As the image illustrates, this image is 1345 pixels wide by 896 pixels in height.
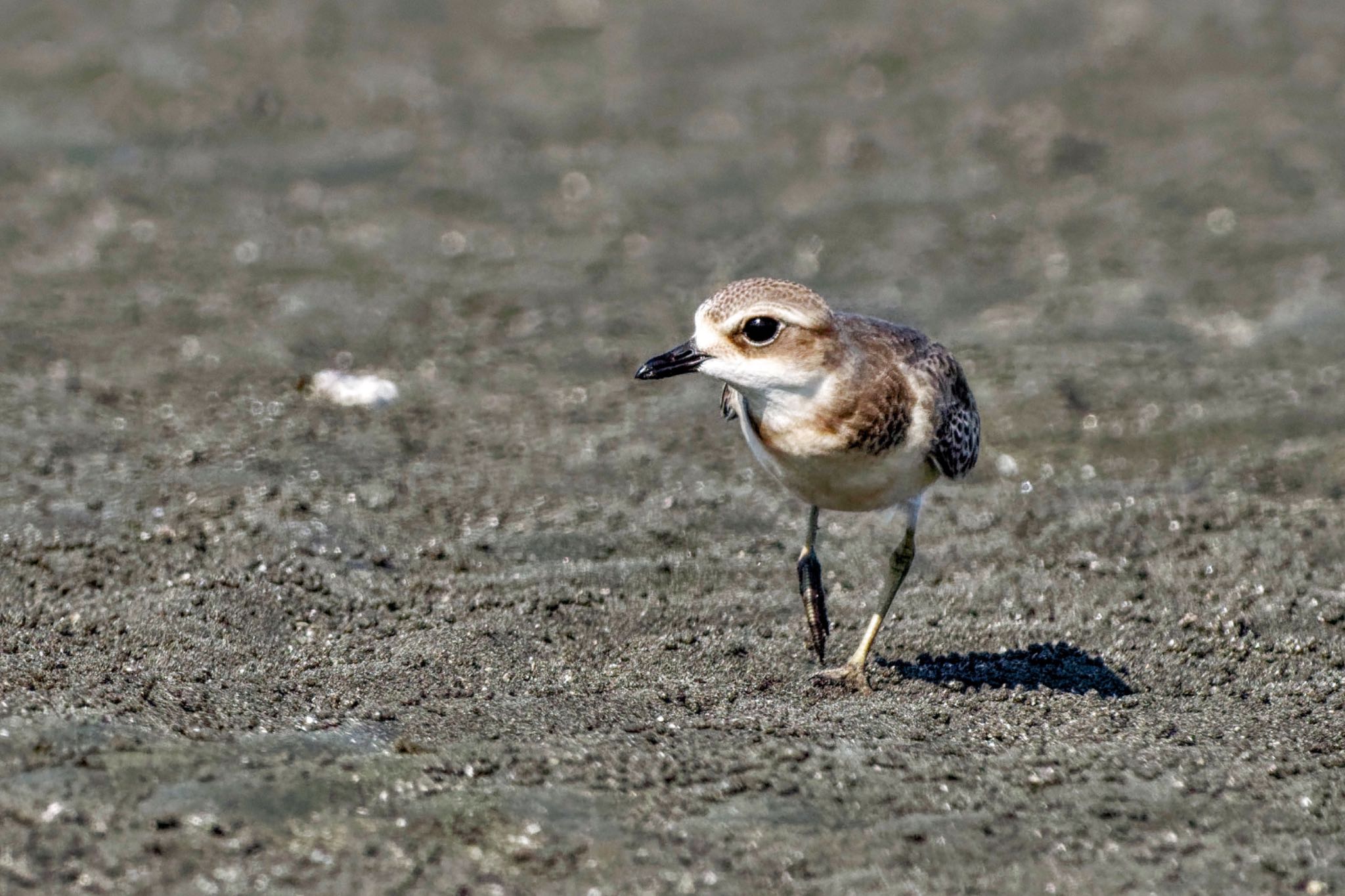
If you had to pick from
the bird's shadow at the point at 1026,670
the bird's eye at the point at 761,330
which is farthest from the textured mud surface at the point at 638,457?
the bird's eye at the point at 761,330

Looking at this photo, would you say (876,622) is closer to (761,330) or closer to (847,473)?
(847,473)

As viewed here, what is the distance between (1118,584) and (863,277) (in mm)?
4101

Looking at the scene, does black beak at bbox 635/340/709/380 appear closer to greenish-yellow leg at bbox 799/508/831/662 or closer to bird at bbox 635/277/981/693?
bird at bbox 635/277/981/693

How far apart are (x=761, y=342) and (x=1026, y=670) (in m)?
1.69

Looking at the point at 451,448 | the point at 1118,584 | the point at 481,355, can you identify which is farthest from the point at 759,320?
the point at 481,355

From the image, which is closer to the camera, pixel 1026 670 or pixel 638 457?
pixel 1026 670

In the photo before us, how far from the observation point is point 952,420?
591cm

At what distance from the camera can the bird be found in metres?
5.40

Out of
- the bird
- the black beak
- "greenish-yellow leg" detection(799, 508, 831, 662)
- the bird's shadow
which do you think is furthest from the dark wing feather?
the black beak

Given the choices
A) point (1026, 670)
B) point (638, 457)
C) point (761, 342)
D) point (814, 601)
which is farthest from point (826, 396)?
point (638, 457)

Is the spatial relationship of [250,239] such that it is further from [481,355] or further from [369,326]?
[481,355]

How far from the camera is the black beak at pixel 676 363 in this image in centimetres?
543

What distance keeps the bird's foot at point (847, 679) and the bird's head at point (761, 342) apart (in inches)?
42.6

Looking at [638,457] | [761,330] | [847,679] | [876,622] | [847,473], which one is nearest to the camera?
[761,330]
